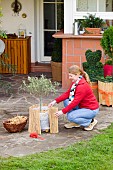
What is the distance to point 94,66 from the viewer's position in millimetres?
9195

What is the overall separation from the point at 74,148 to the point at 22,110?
89.5 inches

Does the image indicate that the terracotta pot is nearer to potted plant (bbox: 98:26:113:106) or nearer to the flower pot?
potted plant (bbox: 98:26:113:106)

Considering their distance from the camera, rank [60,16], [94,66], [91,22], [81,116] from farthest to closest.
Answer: [60,16] < [91,22] < [94,66] < [81,116]

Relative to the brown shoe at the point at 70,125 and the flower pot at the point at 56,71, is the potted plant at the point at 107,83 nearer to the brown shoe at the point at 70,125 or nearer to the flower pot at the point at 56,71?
the brown shoe at the point at 70,125

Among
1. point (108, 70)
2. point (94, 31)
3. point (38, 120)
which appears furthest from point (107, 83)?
point (38, 120)

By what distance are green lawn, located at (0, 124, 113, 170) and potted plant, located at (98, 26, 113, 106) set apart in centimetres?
210

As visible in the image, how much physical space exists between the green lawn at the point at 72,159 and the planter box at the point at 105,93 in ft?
6.83

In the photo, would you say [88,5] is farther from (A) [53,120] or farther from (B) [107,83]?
(A) [53,120]

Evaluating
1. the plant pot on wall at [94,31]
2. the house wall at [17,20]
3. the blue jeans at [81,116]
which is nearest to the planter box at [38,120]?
the blue jeans at [81,116]

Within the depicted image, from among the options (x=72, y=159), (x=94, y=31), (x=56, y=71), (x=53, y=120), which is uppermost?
(x=94, y=31)

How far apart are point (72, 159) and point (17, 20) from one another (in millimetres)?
6879

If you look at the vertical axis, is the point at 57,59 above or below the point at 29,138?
above

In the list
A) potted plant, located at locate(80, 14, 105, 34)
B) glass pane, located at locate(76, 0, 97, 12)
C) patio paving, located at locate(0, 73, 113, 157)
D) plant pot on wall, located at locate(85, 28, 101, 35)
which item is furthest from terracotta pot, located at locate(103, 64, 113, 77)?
glass pane, located at locate(76, 0, 97, 12)

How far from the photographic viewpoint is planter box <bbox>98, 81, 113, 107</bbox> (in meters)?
8.68
